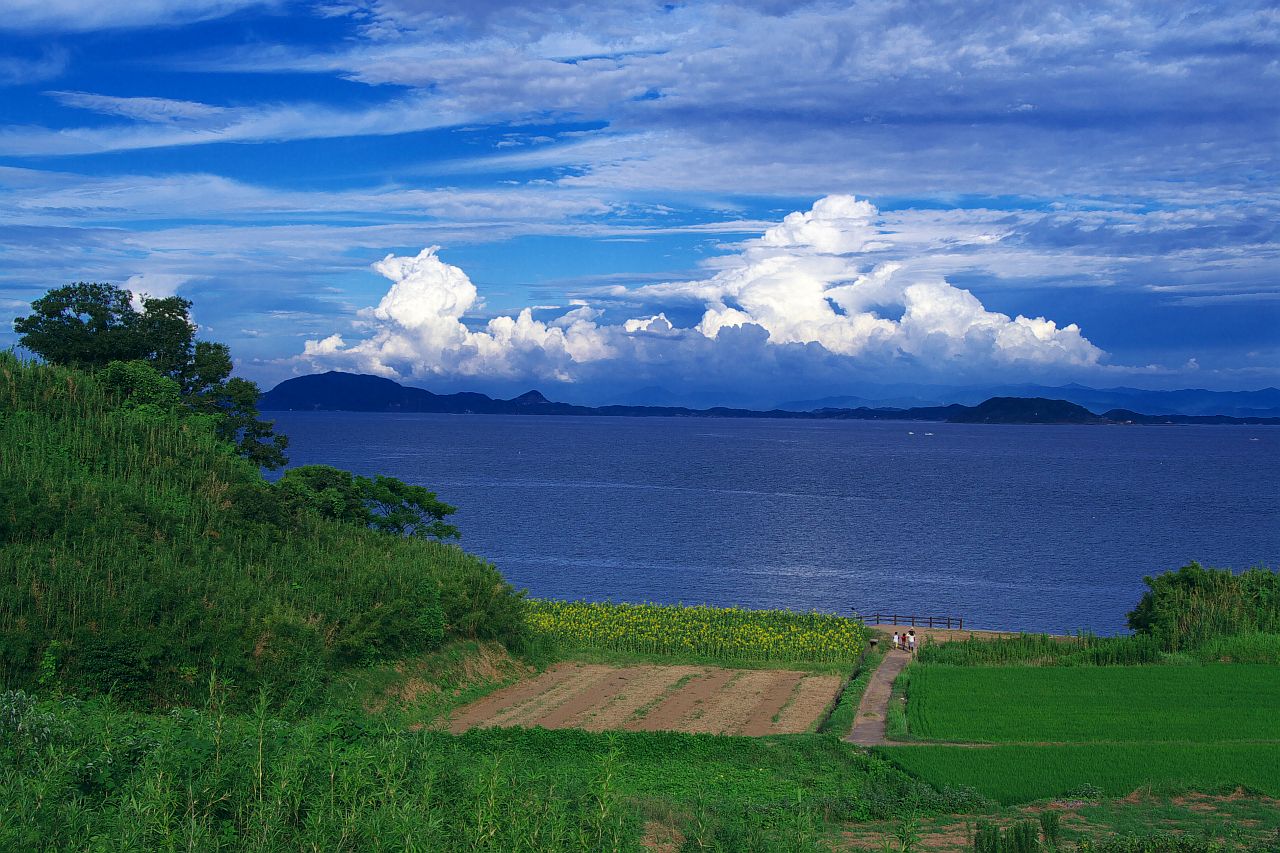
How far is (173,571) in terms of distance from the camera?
2606 cm

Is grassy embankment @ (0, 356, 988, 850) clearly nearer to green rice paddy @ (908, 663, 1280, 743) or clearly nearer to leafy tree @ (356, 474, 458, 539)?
green rice paddy @ (908, 663, 1280, 743)

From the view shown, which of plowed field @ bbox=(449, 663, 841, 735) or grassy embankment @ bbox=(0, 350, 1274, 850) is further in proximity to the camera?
plowed field @ bbox=(449, 663, 841, 735)

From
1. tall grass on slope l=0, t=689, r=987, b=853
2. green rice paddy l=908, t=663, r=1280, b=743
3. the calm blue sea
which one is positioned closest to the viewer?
tall grass on slope l=0, t=689, r=987, b=853

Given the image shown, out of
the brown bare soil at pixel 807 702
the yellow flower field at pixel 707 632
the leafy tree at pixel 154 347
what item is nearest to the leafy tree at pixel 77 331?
the leafy tree at pixel 154 347

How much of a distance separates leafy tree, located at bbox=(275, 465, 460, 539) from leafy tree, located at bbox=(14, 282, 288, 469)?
21.1 feet

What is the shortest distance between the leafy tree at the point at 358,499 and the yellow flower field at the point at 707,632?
251 inches

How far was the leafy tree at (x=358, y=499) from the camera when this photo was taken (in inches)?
1480

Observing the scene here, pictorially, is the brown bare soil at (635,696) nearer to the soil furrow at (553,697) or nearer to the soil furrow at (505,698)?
the soil furrow at (553,697)

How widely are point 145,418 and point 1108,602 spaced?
50.7 metres

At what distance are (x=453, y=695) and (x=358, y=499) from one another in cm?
1453

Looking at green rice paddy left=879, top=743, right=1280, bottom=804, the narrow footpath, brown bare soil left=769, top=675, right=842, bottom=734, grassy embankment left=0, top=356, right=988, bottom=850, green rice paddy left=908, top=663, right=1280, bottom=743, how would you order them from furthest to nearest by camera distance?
brown bare soil left=769, top=675, right=842, bottom=734, the narrow footpath, green rice paddy left=908, top=663, right=1280, bottom=743, green rice paddy left=879, top=743, right=1280, bottom=804, grassy embankment left=0, top=356, right=988, bottom=850

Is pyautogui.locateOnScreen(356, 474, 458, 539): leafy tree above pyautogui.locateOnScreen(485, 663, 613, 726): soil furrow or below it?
above

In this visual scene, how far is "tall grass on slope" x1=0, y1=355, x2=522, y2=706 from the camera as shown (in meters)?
23.4

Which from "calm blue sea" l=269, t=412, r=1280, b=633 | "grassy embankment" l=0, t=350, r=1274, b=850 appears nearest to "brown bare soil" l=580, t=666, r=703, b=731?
"grassy embankment" l=0, t=350, r=1274, b=850
